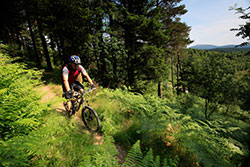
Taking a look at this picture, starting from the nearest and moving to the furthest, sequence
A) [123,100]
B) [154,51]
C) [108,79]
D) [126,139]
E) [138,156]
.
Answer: [138,156] → [126,139] → [123,100] → [154,51] → [108,79]

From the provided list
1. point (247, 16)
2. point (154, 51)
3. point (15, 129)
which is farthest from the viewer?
point (154, 51)

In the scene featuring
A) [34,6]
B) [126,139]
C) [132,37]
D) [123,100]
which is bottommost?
[126,139]

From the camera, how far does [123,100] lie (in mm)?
4789

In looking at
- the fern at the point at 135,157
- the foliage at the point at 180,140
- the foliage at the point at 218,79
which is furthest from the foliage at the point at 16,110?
the foliage at the point at 218,79

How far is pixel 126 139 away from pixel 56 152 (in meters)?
1.81

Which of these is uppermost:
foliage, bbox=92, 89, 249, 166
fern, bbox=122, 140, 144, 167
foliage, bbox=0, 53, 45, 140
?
foliage, bbox=0, 53, 45, 140

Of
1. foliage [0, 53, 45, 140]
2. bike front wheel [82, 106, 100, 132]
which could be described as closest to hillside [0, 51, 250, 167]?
foliage [0, 53, 45, 140]

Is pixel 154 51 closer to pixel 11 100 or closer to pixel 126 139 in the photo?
pixel 126 139

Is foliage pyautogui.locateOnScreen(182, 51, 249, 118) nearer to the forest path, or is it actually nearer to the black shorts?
the forest path

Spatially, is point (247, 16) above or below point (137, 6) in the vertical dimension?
below

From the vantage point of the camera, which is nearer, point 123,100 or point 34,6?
point 123,100

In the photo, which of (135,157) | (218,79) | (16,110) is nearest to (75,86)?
(16,110)

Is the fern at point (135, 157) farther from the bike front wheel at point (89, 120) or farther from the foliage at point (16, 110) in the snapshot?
the bike front wheel at point (89, 120)

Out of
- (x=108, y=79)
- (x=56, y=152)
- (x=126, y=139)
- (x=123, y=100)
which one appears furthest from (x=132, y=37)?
(x=56, y=152)
